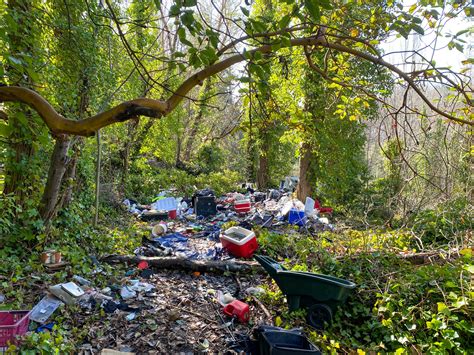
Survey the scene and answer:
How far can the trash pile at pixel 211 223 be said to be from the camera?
16.6 ft

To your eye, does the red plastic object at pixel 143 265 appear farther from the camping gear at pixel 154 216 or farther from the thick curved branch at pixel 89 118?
the camping gear at pixel 154 216

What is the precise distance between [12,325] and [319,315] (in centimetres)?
268

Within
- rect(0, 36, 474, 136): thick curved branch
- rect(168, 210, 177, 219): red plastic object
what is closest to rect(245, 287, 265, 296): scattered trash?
rect(0, 36, 474, 136): thick curved branch

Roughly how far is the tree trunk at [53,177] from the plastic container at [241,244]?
2539mm

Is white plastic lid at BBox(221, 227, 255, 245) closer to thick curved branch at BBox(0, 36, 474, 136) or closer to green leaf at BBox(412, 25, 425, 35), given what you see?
thick curved branch at BBox(0, 36, 474, 136)

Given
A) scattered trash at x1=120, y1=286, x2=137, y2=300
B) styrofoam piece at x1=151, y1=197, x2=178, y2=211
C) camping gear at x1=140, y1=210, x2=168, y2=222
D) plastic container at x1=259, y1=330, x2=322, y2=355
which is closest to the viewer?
plastic container at x1=259, y1=330, x2=322, y2=355

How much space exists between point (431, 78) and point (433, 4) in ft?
1.37

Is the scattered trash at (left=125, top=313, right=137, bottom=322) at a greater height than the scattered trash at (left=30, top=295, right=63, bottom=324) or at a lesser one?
lesser

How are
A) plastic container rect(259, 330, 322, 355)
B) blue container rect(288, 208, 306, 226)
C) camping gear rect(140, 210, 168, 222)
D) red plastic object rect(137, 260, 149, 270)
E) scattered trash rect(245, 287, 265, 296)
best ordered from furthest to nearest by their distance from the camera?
1. camping gear rect(140, 210, 168, 222)
2. blue container rect(288, 208, 306, 226)
3. red plastic object rect(137, 260, 149, 270)
4. scattered trash rect(245, 287, 265, 296)
5. plastic container rect(259, 330, 322, 355)

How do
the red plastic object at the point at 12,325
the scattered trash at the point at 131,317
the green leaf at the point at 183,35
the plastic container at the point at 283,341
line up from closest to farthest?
1. the green leaf at the point at 183,35
2. the red plastic object at the point at 12,325
3. the plastic container at the point at 283,341
4. the scattered trash at the point at 131,317

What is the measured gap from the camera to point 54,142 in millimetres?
4828

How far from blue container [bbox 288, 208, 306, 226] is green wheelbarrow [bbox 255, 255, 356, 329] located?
3.67 meters

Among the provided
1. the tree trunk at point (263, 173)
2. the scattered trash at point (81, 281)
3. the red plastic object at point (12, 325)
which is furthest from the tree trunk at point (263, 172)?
the red plastic object at point (12, 325)

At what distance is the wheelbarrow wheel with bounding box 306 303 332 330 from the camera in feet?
10.5
